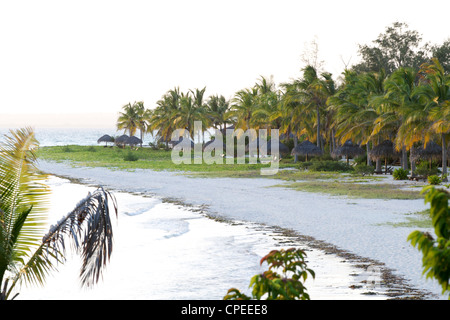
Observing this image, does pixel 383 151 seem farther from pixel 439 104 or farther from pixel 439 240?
pixel 439 240

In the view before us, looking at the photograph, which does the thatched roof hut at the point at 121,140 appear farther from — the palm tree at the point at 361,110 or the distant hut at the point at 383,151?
the distant hut at the point at 383,151

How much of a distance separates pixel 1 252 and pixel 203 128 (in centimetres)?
5138

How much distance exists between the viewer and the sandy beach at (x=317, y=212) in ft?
33.1

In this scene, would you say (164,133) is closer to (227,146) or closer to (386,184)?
(227,146)

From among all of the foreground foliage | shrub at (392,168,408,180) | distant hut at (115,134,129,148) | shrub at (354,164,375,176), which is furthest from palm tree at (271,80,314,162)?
the foreground foliage

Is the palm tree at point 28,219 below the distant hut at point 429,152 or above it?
below

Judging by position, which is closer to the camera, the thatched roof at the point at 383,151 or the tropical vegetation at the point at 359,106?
the tropical vegetation at the point at 359,106

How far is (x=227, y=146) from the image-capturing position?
49375mm

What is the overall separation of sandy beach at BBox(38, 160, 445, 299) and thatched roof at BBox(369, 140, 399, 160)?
6.35 metres

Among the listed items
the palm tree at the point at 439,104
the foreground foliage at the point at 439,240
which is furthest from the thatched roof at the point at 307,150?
the foreground foliage at the point at 439,240

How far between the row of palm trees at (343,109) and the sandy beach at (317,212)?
5.99 m

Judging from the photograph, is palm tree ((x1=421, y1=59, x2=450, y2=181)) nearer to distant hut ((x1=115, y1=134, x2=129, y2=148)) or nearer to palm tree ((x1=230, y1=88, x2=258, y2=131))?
palm tree ((x1=230, y1=88, x2=258, y2=131))

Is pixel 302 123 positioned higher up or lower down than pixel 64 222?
higher up
